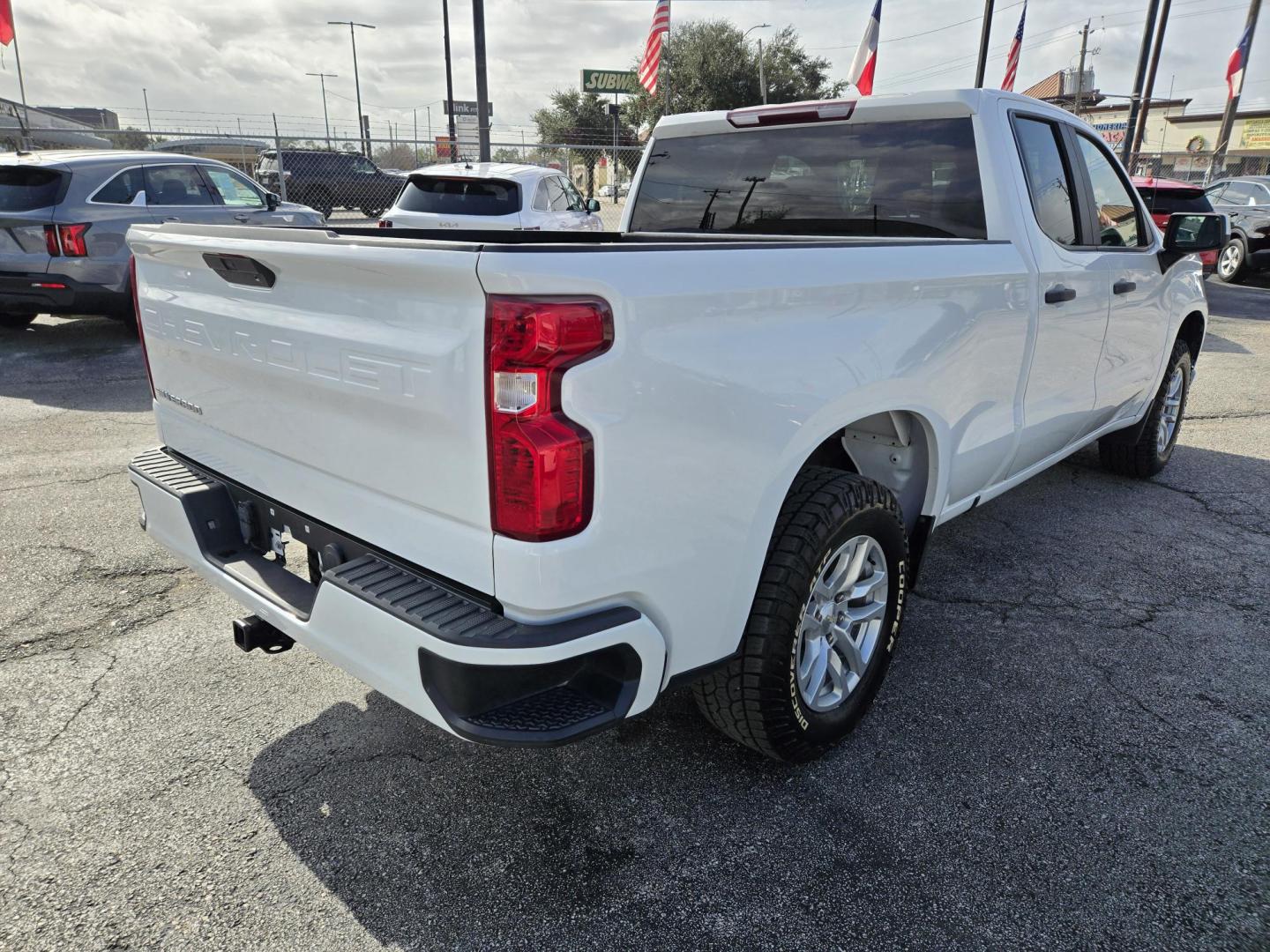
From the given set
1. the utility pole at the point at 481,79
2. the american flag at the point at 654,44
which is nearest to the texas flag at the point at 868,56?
the american flag at the point at 654,44

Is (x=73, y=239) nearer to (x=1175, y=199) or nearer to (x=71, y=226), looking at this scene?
(x=71, y=226)

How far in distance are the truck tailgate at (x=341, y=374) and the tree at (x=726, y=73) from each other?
4792 cm

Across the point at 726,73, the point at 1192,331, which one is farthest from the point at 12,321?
the point at 726,73

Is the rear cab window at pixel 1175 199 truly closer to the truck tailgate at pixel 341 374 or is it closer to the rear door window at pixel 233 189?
the rear door window at pixel 233 189

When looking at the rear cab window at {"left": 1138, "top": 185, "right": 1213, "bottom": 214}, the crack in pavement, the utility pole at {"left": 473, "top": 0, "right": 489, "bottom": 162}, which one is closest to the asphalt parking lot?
the crack in pavement

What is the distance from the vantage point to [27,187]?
7949mm

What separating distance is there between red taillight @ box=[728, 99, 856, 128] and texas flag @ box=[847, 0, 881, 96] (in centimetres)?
1424

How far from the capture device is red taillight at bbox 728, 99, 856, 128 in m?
3.52

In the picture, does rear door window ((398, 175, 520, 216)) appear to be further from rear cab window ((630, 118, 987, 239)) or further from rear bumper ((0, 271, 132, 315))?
rear cab window ((630, 118, 987, 239))

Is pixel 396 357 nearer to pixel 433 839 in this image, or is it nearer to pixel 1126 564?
pixel 433 839

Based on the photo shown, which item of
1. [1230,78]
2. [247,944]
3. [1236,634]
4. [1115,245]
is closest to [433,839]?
[247,944]

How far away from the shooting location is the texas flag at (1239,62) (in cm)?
2283

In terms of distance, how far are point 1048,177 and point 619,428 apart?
2.69 m

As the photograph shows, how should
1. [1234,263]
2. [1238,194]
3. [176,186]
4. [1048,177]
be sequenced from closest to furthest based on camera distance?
[1048,177], [176,186], [1234,263], [1238,194]
